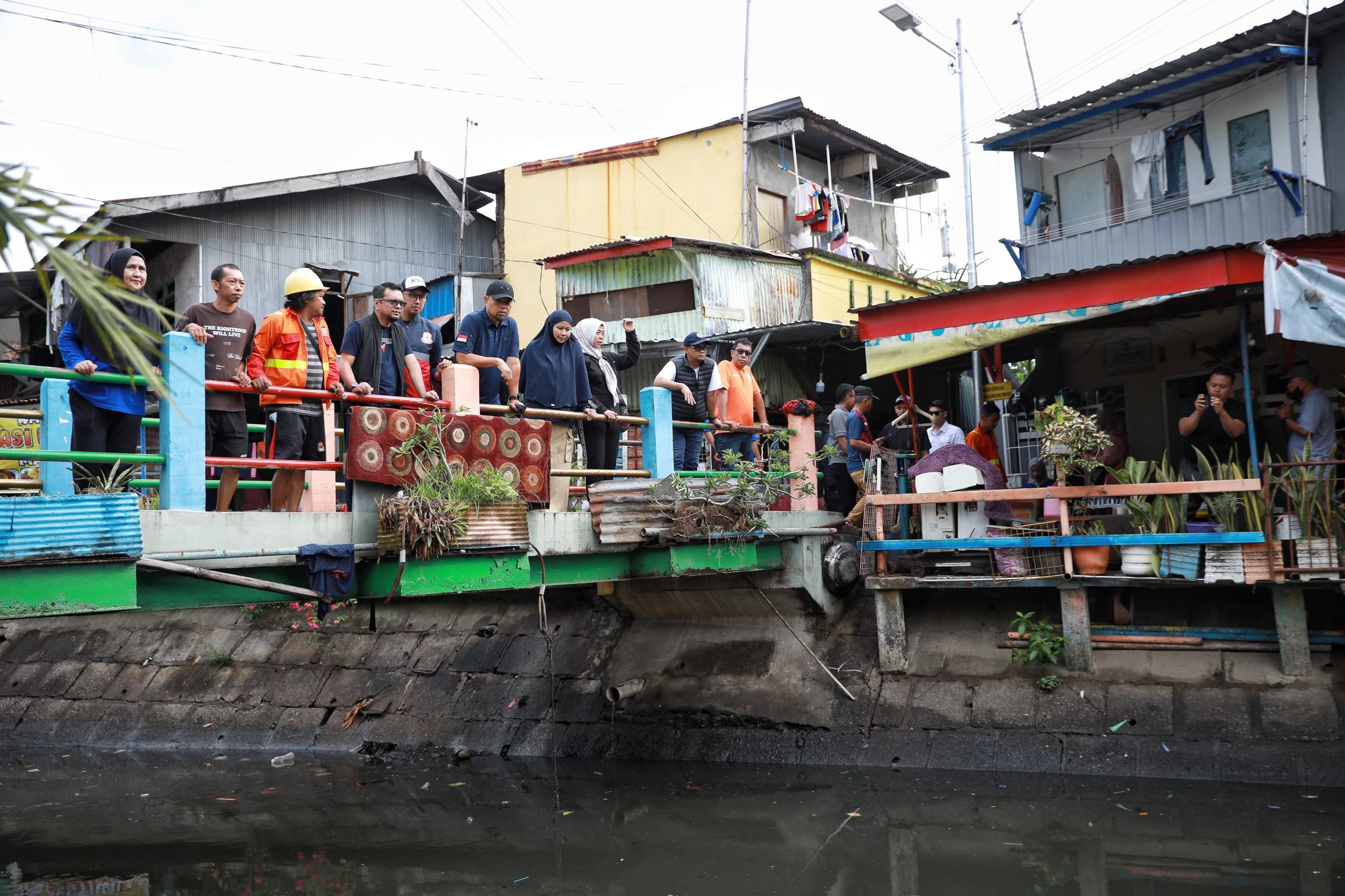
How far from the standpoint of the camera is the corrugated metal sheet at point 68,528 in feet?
16.1

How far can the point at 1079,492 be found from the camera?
27.7 ft

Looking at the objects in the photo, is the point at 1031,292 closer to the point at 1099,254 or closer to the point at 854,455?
the point at 854,455

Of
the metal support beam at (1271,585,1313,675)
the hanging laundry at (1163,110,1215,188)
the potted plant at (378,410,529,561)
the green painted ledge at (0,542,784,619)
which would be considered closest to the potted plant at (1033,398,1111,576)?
the metal support beam at (1271,585,1313,675)

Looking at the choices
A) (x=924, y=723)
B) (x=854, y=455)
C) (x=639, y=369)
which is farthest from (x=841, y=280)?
(x=924, y=723)

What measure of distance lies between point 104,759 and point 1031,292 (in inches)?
443

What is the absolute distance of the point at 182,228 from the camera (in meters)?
17.2

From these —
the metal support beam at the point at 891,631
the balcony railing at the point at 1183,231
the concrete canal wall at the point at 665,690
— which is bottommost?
the concrete canal wall at the point at 665,690

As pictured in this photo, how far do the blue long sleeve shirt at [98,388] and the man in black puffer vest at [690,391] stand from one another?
4.45 m

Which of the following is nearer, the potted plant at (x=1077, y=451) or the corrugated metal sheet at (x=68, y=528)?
the corrugated metal sheet at (x=68, y=528)

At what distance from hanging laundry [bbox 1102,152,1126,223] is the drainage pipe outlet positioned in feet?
31.2

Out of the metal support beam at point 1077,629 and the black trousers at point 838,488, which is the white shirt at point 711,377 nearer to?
the black trousers at point 838,488

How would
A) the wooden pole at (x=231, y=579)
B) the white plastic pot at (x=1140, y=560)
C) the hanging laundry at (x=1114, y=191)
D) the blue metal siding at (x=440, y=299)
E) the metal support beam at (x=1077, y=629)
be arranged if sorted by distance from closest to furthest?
Answer: the wooden pole at (x=231, y=579) → the white plastic pot at (x=1140, y=560) → the metal support beam at (x=1077, y=629) → the hanging laundry at (x=1114, y=191) → the blue metal siding at (x=440, y=299)

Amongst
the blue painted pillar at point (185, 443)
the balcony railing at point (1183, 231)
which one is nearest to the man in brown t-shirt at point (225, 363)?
the blue painted pillar at point (185, 443)

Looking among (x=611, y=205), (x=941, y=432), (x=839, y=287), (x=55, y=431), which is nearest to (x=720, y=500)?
(x=941, y=432)
